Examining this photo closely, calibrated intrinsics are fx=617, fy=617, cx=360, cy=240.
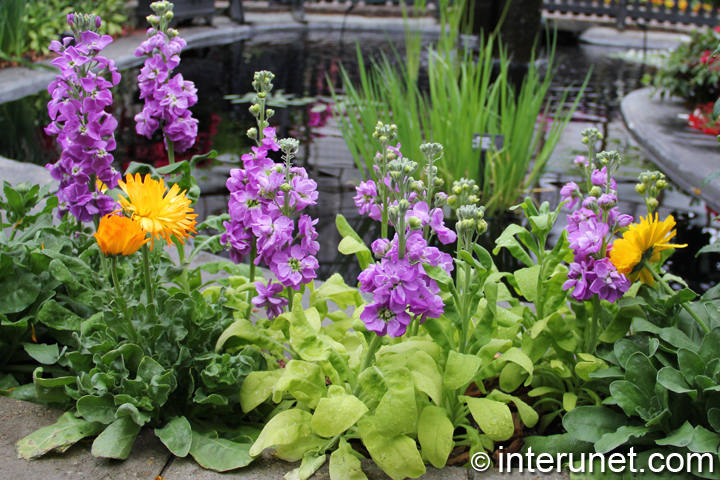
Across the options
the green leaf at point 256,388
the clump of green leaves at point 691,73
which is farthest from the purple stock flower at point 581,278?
the clump of green leaves at point 691,73

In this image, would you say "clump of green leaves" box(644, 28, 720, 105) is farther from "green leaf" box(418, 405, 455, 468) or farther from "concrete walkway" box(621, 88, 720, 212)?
"green leaf" box(418, 405, 455, 468)

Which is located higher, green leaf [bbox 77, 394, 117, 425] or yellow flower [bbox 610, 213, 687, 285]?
yellow flower [bbox 610, 213, 687, 285]

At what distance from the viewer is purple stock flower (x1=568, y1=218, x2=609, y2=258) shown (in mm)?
1443

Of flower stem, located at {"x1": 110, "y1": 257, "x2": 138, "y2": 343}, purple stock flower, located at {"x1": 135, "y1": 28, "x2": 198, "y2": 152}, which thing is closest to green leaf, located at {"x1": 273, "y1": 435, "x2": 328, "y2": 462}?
flower stem, located at {"x1": 110, "y1": 257, "x2": 138, "y2": 343}

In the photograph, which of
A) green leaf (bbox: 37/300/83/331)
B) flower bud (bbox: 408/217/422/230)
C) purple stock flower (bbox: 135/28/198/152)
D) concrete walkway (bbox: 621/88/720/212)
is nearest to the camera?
flower bud (bbox: 408/217/422/230)

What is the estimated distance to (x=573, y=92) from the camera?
691cm

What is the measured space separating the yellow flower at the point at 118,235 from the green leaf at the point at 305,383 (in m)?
0.45

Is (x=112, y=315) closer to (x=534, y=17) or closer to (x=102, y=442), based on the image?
(x=102, y=442)

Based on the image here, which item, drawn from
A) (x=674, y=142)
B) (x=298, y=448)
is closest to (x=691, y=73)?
(x=674, y=142)

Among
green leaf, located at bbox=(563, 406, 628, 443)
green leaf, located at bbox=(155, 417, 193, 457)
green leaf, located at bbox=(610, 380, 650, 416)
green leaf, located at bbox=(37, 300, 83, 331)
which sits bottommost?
green leaf, located at bbox=(155, 417, 193, 457)

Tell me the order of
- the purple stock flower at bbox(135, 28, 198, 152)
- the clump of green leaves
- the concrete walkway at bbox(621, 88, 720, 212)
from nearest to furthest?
the purple stock flower at bbox(135, 28, 198, 152) → the concrete walkway at bbox(621, 88, 720, 212) → the clump of green leaves

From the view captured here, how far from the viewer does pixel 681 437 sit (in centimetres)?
132

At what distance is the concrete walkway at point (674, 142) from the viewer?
4.20 m

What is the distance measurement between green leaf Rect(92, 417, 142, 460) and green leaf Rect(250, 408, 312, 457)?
279 millimetres
